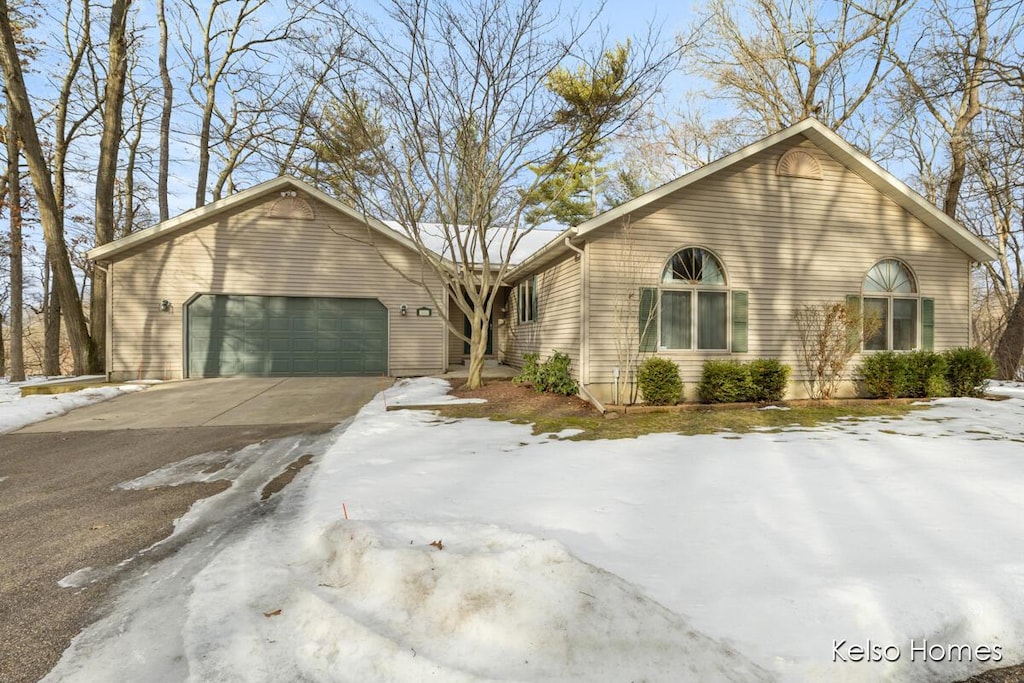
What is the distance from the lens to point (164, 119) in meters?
17.3

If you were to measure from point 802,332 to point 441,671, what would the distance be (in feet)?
31.9

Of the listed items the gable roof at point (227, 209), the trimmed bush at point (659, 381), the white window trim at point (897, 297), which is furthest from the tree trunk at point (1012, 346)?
the gable roof at point (227, 209)

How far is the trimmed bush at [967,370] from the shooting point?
31.2 ft

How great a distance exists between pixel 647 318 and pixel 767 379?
2487 millimetres

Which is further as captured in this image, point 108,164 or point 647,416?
point 108,164

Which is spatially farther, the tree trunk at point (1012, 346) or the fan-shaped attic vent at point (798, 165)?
the tree trunk at point (1012, 346)

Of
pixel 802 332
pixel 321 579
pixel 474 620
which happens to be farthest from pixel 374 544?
pixel 802 332

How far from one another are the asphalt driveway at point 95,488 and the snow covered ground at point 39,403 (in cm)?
30

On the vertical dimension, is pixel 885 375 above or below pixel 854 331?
below

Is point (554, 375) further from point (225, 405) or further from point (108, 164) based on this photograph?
point (108, 164)

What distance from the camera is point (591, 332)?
8.59 m

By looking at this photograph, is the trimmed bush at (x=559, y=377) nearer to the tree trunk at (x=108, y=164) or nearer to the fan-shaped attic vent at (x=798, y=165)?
the fan-shaped attic vent at (x=798, y=165)

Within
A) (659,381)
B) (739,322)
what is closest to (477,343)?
(659,381)

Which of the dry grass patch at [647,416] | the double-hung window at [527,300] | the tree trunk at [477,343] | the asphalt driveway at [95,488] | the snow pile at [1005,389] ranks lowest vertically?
the asphalt driveway at [95,488]
